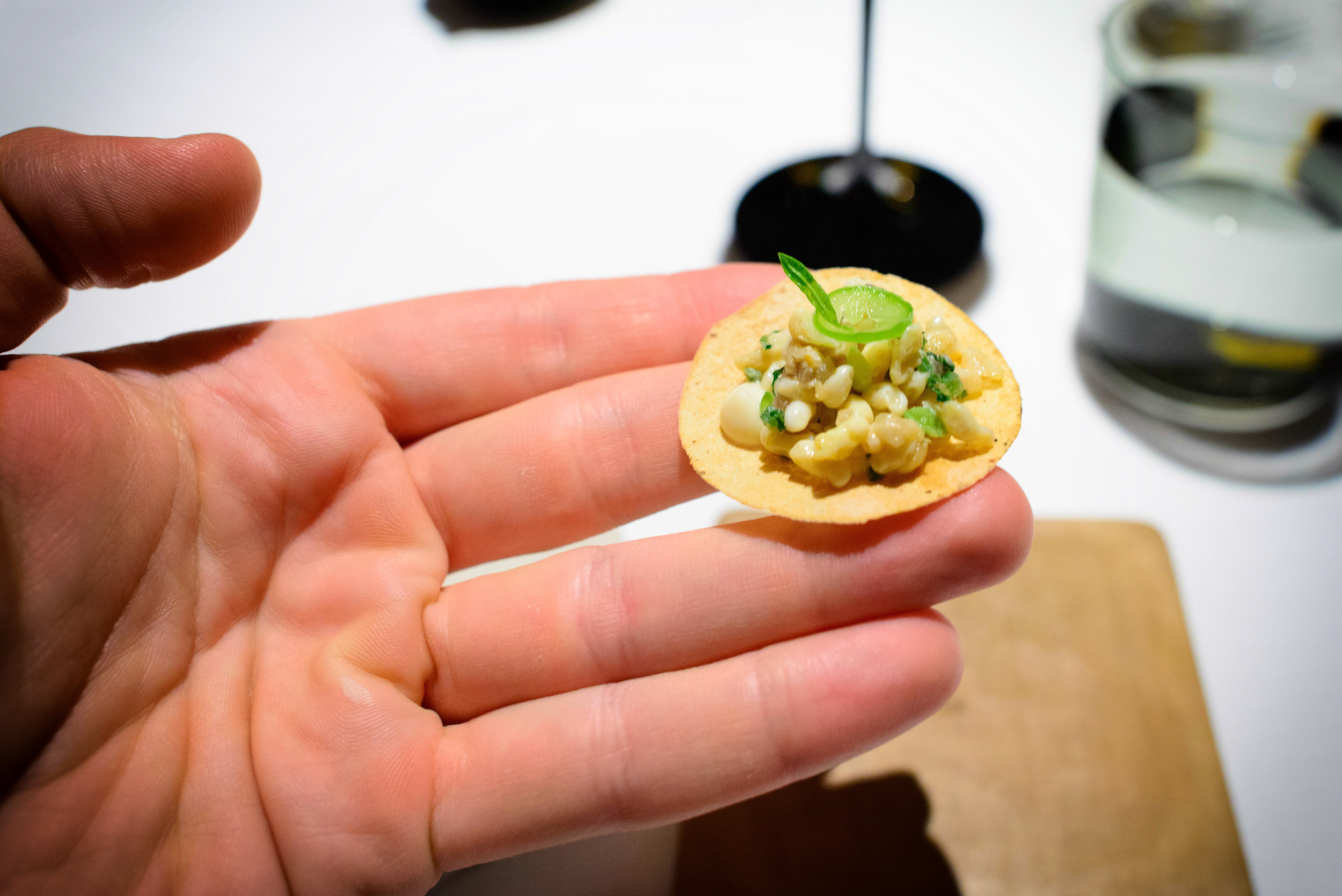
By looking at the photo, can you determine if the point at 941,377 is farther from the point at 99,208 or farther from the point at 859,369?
the point at 99,208

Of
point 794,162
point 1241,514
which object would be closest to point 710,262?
point 794,162

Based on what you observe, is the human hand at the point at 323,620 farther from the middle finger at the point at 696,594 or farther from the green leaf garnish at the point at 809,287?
the green leaf garnish at the point at 809,287

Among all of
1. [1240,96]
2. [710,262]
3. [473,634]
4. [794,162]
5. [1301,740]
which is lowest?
[1301,740]

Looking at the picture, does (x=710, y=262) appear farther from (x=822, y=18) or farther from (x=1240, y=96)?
(x=822, y=18)

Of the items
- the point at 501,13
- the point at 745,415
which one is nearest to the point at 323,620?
the point at 745,415

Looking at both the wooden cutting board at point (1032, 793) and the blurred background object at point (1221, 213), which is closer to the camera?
the wooden cutting board at point (1032, 793)

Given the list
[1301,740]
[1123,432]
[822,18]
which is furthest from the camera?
[822,18]

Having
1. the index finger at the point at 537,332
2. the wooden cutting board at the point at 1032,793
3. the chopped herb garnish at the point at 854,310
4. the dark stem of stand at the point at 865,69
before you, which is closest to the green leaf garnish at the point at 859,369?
the chopped herb garnish at the point at 854,310
